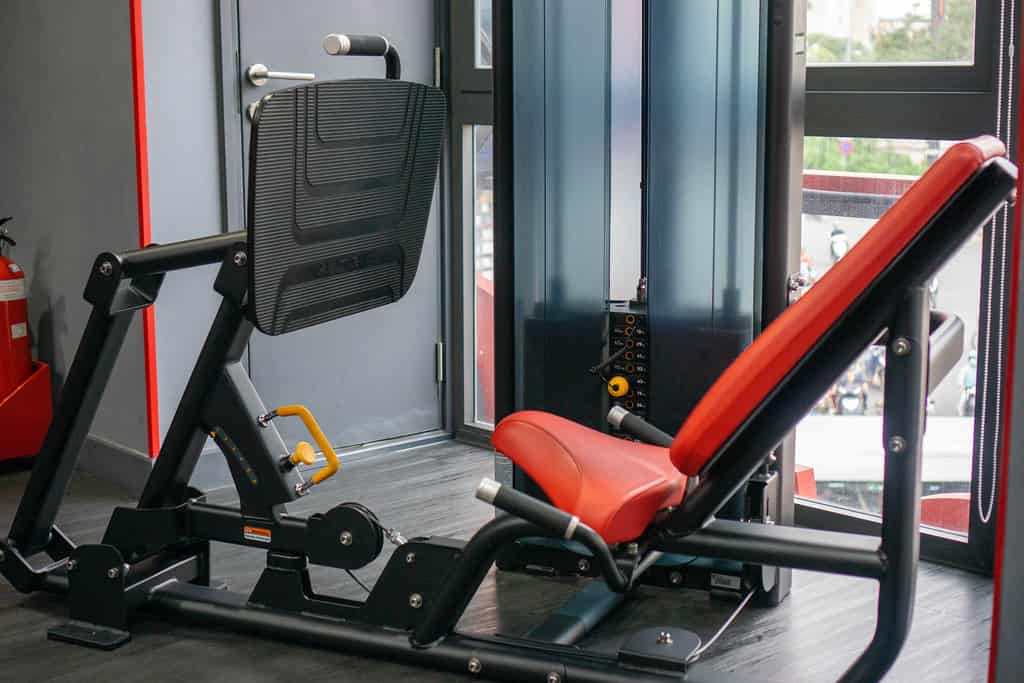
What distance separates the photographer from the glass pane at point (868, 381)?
3.21 m

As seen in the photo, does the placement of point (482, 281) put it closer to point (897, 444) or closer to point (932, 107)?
point (932, 107)

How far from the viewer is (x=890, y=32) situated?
321 centimetres

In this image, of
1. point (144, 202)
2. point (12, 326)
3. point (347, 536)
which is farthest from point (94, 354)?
point (12, 326)

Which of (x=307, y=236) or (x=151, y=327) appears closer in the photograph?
(x=307, y=236)

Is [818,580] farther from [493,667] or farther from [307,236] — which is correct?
[307,236]

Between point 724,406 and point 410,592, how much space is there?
0.93m

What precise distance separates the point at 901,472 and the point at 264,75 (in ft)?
7.99

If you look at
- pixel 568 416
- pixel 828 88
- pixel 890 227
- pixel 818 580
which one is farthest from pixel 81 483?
pixel 890 227

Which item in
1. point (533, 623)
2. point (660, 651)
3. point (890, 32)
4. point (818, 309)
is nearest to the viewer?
point (818, 309)

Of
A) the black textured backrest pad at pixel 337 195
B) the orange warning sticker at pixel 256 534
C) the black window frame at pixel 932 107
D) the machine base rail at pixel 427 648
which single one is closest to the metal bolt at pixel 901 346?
the machine base rail at pixel 427 648

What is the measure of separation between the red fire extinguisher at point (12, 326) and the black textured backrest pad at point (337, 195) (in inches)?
71.1

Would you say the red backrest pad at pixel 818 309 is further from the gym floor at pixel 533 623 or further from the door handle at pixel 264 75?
the door handle at pixel 264 75

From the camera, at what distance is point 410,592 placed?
2.67 metres

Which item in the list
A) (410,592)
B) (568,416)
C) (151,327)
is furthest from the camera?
(151,327)
